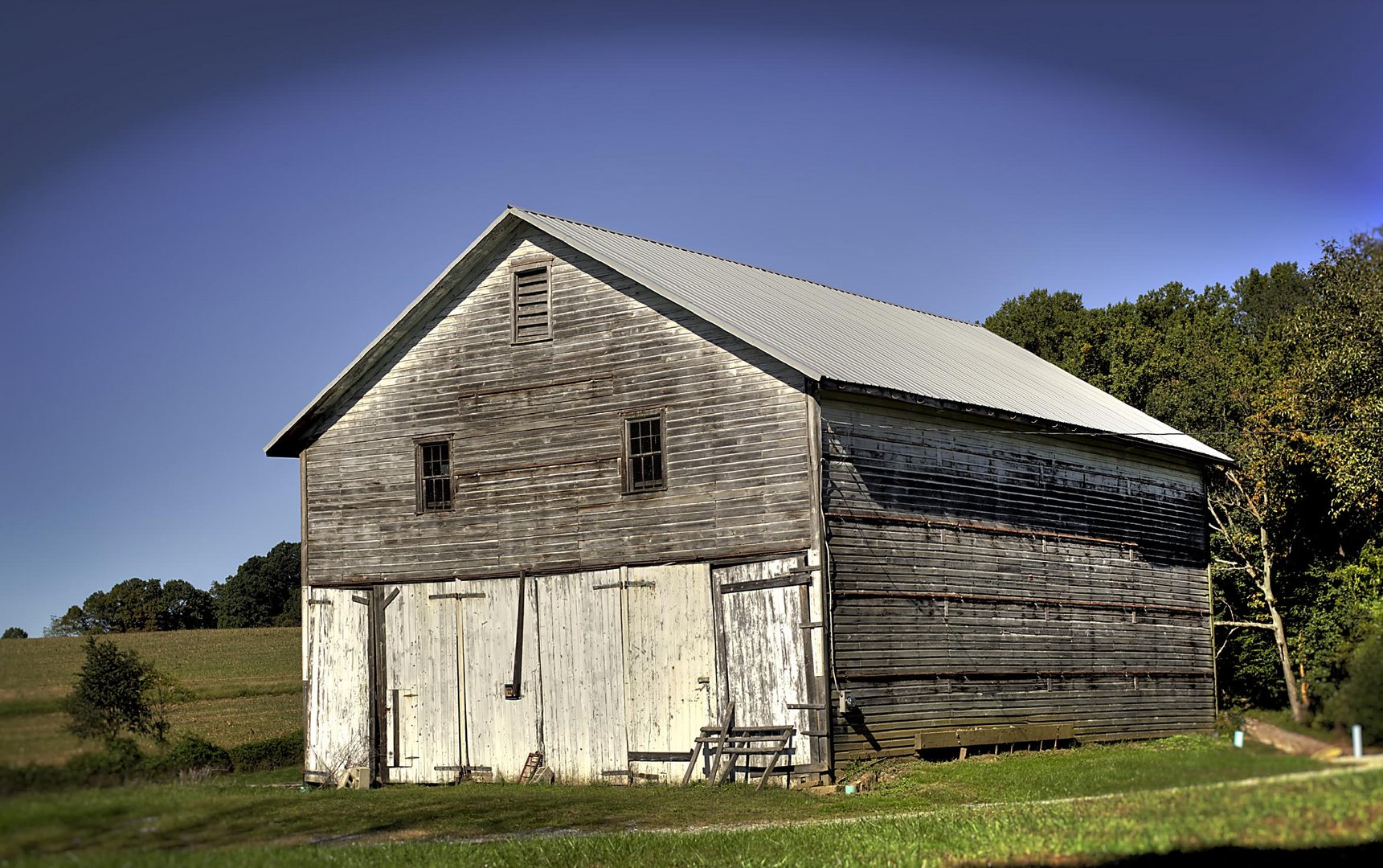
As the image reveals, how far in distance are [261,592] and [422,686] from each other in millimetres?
61014

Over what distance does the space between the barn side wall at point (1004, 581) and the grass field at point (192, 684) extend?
491 inches

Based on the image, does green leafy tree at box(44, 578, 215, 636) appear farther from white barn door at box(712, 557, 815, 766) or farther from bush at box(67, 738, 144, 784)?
bush at box(67, 738, 144, 784)

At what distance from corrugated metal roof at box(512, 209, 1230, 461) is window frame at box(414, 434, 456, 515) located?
4640 millimetres

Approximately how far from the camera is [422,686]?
89.5 feet

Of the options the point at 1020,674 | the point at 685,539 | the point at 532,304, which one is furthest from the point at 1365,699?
the point at 532,304

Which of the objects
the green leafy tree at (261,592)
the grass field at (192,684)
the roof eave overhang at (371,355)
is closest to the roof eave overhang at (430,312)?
the roof eave overhang at (371,355)

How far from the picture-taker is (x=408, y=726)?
89.6 ft

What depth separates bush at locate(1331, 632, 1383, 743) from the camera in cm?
698

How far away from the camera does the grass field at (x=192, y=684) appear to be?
25.8 feet

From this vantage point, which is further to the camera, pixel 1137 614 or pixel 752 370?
pixel 1137 614

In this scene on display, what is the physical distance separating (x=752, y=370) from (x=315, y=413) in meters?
9.82

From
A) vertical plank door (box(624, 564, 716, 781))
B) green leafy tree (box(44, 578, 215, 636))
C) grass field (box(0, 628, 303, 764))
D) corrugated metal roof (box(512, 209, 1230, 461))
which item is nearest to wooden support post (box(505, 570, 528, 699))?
vertical plank door (box(624, 564, 716, 781))

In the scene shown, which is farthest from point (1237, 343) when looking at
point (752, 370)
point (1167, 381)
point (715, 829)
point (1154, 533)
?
point (715, 829)

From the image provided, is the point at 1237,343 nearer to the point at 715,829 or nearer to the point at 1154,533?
A: the point at 1154,533
